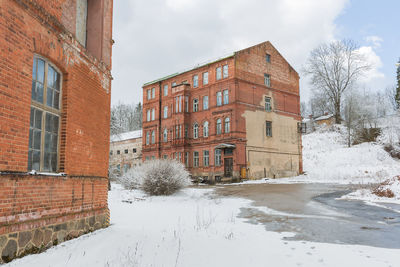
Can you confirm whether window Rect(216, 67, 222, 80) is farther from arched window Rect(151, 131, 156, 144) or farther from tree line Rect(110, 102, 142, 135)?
tree line Rect(110, 102, 142, 135)

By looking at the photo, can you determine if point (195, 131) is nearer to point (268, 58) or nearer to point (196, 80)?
point (196, 80)

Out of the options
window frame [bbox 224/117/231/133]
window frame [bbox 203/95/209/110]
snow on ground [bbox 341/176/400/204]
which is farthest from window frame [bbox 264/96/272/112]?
snow on ground [bbox 341/176/400/204]

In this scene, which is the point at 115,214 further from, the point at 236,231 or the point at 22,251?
the point at 22,251

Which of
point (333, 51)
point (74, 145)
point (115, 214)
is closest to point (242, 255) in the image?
point (74, 145)

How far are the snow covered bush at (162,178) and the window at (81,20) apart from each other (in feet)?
29.1

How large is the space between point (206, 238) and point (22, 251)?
3.34 m

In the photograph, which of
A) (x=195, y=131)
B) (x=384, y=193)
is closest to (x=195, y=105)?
(x=195, y=131)

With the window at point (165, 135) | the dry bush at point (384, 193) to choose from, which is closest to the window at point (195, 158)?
the window at point (165, 135)

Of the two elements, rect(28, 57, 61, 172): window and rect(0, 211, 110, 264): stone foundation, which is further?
rect(28, 57, 61, 172): window

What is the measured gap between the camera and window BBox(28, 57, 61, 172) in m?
5.36

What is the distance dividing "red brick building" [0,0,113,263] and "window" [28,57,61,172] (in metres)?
0.02

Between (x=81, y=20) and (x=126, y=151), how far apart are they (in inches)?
1573

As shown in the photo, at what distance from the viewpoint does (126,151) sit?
46500 mm

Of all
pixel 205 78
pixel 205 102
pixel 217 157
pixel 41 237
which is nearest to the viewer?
pixel 41 237
